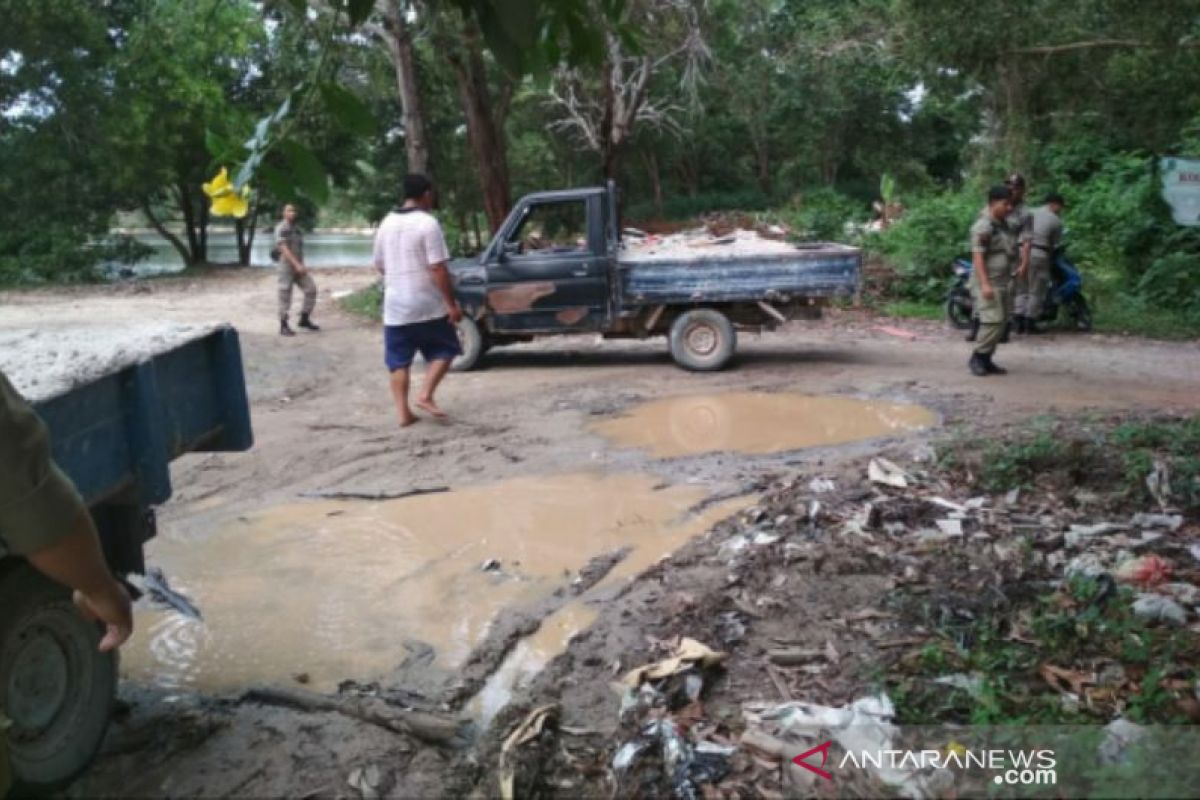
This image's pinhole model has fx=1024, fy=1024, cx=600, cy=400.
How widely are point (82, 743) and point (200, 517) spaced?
2.97 metres

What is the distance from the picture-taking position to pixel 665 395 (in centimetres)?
905

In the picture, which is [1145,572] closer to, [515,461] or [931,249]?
[515,461]

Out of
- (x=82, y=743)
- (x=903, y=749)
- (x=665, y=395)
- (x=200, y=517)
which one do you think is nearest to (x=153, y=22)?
(x=665, y=395)

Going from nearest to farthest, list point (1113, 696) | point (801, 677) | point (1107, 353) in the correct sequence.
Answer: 1. point (1113, 696)
2. point (801, 677)
3. point (1107, 353)

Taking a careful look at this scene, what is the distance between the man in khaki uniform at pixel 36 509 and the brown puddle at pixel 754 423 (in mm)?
5137

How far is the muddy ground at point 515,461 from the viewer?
3291 mm

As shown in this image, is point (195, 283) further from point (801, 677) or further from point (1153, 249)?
point (801, 677)

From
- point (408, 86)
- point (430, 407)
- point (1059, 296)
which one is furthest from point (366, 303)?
point (1059, 296)

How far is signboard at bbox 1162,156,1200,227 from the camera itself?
12.1m

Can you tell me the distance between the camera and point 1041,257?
37.6 ft

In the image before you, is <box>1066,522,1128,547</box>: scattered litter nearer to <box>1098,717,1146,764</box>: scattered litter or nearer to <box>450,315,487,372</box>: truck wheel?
<box>1098,717,1146,764</box>: scattered litter

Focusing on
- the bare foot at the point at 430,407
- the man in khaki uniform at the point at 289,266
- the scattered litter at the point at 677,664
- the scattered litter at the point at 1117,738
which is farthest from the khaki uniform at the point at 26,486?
the man in khaki uniform at the point at 289,266

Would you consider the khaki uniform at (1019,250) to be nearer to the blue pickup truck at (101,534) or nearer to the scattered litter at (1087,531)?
the scattered litter at (1087,531)

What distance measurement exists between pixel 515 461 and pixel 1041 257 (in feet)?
24.2
